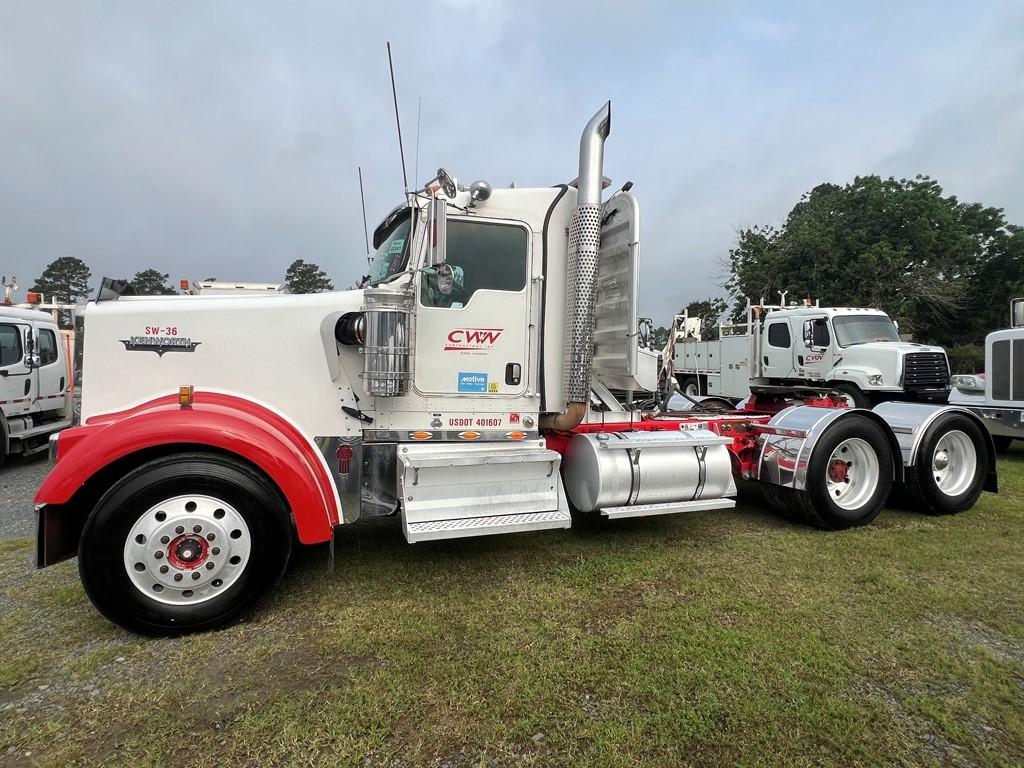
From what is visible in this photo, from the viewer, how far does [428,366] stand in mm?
3979

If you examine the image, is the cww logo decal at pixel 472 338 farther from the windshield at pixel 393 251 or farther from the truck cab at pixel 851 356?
the truck cab at pixel 851 356

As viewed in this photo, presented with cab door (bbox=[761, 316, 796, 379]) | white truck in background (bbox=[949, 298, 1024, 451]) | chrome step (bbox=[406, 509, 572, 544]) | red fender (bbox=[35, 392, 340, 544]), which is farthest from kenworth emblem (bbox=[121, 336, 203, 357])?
cab door (bbox=[761, 316, 796, 379])

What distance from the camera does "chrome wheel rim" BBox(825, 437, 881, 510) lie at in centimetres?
521

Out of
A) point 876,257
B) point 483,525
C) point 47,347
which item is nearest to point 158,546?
point 483,525

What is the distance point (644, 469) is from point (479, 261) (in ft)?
6.78

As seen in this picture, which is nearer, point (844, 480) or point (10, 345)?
point (844, 480)

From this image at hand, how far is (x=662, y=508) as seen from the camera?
14.4 ft

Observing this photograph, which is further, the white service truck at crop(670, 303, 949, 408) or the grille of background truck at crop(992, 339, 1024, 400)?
the white service truck at crop(670, 303, 949, 408)

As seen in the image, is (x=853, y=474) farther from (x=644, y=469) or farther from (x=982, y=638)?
(x=644, y=469)

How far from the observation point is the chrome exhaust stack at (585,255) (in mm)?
4055

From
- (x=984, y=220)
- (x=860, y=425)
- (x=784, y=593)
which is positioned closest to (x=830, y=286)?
(x=984, y=220)

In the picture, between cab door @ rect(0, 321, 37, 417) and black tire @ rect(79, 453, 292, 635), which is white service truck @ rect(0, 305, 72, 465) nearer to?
cab door @ rect(0, 321, 37, 417)

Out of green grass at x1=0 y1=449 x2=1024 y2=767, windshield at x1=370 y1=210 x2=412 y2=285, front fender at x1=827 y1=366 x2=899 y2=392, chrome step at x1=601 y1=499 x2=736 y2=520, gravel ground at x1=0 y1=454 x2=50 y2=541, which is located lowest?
green grass at x1=0 y1=449 x2=1024 y2=767

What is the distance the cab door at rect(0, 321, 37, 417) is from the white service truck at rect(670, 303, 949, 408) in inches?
456
